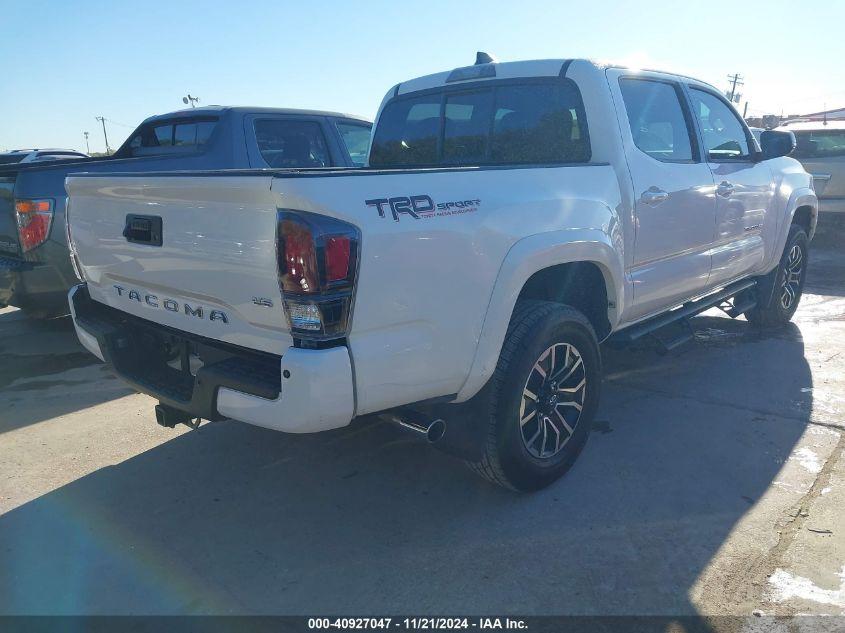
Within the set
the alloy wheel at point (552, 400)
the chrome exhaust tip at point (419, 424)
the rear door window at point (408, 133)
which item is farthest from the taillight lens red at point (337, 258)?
the rear door window at point (408, 133)

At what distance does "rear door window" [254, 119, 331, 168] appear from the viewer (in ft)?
19.3

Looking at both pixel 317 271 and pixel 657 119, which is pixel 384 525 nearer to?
pixel 317 271

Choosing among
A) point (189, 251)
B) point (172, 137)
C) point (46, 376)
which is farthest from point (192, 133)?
point (189, 251)

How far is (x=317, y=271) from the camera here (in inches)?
83.0

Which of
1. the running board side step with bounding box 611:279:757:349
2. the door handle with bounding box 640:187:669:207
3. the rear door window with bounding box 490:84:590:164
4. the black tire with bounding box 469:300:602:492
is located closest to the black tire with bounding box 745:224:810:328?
the running board side step with bounding box 611:279:757:349

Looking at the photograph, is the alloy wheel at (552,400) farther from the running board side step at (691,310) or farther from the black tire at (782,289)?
the black tire at (782,289)

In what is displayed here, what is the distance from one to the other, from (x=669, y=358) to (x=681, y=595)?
3024mm

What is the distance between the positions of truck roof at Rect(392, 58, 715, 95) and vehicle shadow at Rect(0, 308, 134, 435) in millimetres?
2918

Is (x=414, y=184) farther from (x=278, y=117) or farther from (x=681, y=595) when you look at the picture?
(x=278, y=117)

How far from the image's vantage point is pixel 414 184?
7.76 ft

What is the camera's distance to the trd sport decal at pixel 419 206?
2.24m

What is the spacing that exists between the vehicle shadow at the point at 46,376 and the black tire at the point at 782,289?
17.0 ft

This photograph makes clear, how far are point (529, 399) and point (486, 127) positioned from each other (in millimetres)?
1775

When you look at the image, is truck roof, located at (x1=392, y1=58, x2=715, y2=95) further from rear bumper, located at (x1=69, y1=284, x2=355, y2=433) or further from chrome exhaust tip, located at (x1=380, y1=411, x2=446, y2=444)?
rear bumper, located at (x1=69, y1=284, x2=355, y2=433)
